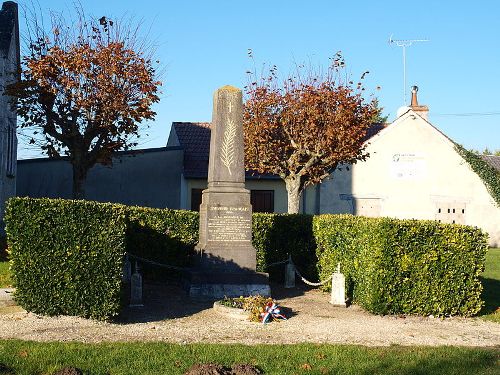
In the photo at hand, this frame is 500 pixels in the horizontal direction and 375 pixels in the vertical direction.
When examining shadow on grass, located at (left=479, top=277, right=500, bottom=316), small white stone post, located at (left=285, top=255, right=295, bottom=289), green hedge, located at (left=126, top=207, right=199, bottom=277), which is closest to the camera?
shadow on grass, located at (left=479, top=277, right=500, bottom=316)

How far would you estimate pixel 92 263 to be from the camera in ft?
28.4

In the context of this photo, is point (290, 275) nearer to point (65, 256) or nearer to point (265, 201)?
point (65, 256)

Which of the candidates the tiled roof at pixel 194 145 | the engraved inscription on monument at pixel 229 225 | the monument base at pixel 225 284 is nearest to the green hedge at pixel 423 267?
the monument base at pixel 225 284

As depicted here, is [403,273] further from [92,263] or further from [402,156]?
[402,156]

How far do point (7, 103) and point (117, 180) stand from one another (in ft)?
17.8

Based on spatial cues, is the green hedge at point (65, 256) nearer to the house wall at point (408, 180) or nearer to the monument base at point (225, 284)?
the monument base at point (225, 284)

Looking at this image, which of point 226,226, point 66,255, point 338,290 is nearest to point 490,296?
point 338,290

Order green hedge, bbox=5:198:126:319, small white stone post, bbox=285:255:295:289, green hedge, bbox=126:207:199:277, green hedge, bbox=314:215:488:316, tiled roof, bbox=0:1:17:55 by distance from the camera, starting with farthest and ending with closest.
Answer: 1. tiled roof, bbox=0:1:17:55
2. small white stone post, bbox=285:255:295:289
3. green hedge, bbox=126:207:199:277
4. green hedge, bbox=314:215:488:316
5. green hedge, bbox=5:198:126:319

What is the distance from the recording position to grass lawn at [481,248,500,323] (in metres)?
11.0

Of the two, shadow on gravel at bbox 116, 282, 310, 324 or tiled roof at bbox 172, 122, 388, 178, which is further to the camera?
tiled roof at bbox 172, 122, 388, 178

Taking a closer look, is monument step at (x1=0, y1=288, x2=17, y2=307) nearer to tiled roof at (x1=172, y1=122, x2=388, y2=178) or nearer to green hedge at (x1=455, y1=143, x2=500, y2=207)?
tiled roof at (x1=172, y1=122, x2=388, y2=178)

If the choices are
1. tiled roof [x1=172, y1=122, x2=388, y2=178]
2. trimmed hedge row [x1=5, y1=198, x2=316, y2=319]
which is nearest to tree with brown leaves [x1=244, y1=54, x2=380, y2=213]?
tiled roof [x1=172, y1=122, x2=388, y2=178]

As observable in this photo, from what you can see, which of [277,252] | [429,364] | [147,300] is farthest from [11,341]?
[277,252]

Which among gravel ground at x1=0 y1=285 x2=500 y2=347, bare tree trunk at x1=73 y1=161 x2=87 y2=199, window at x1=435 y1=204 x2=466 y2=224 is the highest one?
bare tree trunk at x1=73 y1=161 x2=87 y2=199
